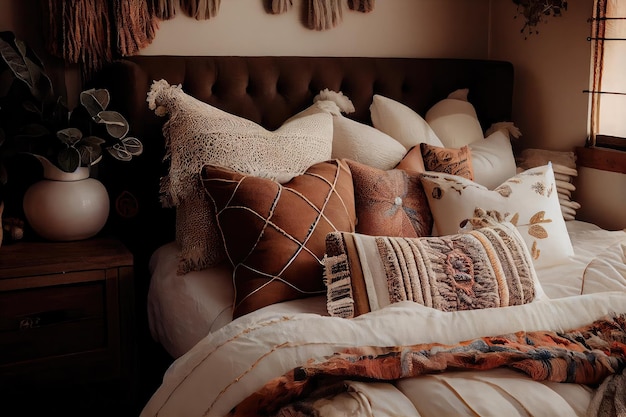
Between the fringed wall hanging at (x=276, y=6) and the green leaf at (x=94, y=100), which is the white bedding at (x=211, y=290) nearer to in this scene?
the green leaf at (x=94, y=100)

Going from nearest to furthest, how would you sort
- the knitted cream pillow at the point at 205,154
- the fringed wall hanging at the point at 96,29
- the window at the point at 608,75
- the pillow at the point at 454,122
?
the knitted cream pillow at the point at 205,154 < the fringed wall hanging at the point at 96,29 < the window at the point at 608,75 < the pillow at the point at 454,122

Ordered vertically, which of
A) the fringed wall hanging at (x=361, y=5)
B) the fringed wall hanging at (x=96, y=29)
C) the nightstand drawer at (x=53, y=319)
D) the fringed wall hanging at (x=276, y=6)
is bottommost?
the nightstand drawer at (x=53, y=319)

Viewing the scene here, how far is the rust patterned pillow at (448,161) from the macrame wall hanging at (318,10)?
2.32ft

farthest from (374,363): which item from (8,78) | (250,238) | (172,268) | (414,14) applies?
(414,14)

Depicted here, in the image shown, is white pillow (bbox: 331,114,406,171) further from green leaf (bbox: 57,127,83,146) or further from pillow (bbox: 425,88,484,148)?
green leaf (bbox: 57,127,83,146)

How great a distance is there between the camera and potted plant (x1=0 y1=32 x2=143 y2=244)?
217 centimetres

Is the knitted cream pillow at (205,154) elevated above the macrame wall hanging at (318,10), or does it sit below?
below

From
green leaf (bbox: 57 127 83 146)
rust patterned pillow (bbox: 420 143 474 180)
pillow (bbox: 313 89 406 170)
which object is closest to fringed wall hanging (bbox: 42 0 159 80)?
green leaf (bbox: 57 127 83 146)

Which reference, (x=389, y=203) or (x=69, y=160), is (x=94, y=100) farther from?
(x=389, y=203)

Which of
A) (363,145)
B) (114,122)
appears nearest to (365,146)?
(363,145)

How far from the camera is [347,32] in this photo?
2953 mm

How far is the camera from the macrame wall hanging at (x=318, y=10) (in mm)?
2762

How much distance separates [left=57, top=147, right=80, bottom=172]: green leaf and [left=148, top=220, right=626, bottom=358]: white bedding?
1.36 feet

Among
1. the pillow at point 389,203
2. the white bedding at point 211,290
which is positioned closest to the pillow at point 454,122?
the pillow at point 389,203
